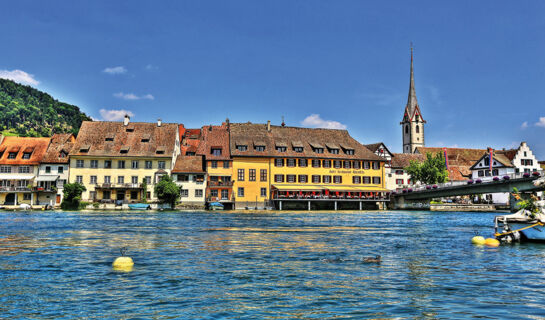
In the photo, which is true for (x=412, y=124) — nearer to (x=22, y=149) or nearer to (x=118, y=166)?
(x=118, y=166)

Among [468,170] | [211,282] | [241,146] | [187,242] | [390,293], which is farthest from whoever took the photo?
[468,170]

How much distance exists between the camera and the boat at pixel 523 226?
24.4 meters

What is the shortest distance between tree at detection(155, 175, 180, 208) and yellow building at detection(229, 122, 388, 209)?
10.1 m

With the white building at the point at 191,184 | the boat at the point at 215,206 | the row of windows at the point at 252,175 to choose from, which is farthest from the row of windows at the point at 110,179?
the row of windows at the point at 252,175

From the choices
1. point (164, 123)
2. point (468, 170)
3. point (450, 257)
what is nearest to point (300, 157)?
point (164, 123)

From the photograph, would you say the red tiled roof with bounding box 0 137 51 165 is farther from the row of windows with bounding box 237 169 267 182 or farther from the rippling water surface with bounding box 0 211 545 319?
the rippling water surface with bounding box 0 211 545 319

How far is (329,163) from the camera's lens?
85188 mm

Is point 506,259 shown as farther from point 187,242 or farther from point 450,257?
point 187,242

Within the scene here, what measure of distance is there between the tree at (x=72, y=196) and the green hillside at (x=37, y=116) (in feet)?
281

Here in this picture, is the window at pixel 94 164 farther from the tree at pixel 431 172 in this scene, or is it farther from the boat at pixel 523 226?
the boat at pixel 523 226

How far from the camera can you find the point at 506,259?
19.2 m

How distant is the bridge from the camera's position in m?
65.0

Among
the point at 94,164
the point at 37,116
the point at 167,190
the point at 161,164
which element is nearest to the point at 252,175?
the point at 167,190

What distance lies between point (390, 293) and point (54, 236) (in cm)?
2224
